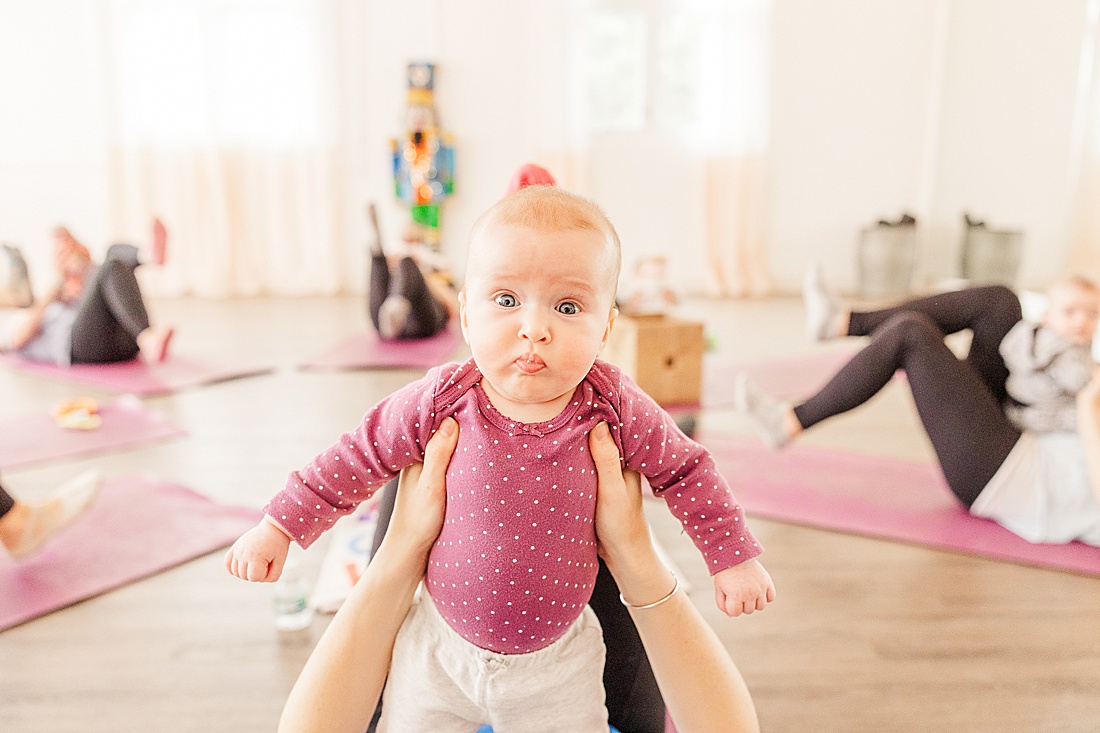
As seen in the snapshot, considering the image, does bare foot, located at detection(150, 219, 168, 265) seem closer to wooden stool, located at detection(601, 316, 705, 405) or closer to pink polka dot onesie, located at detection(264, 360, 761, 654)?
wooden stool, located at detection(601, 316, 705, 405)

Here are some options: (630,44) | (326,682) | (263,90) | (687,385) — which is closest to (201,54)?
(263,90)

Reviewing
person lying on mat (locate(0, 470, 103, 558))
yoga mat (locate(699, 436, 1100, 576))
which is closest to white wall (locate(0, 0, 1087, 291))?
yoga mat (locate(699, 436, 1100, 576))

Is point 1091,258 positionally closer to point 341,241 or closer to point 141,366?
point 341,241

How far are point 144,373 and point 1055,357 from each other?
3.12 m

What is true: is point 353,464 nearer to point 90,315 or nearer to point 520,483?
point 520,483

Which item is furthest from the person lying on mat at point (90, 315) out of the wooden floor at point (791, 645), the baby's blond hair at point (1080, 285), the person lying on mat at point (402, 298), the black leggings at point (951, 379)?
the baby's blond hair at point (1080, 285)

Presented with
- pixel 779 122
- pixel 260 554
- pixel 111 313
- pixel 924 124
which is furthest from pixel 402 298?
pixel 924 124

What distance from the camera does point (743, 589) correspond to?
0.94 metres

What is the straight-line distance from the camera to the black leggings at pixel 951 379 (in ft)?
6.42

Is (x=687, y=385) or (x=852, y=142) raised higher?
(x=852, y=142)

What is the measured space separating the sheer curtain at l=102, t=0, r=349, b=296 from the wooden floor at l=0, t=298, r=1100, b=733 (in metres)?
3.62

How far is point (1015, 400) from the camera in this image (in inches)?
80.7

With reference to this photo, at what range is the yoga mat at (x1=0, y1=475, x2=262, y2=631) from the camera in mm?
1640

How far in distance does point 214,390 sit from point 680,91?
13.1ft
